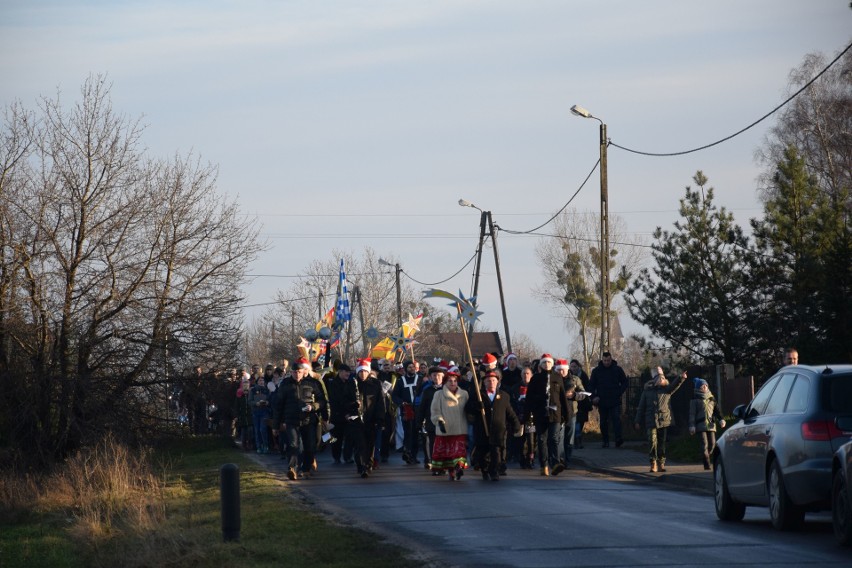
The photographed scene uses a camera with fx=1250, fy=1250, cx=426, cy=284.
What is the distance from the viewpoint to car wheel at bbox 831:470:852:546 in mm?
10305

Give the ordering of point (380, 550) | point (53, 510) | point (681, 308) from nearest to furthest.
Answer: point (380, 550) < point (53, 510) < point (681, 308)

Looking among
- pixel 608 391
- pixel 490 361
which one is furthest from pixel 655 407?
pixel 608 391

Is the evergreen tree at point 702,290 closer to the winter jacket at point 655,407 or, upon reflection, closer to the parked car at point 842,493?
the winter jacket at point 655,407

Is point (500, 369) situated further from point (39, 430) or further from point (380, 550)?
point (380, 550)

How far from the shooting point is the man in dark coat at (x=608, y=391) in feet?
85.8

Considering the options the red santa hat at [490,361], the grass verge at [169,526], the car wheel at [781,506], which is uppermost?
the red santa hat at [490,361]

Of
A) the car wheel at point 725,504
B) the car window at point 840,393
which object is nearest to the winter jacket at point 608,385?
the car wheel at point 725,504

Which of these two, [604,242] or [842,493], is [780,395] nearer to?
[842,493]

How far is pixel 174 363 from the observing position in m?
28.0

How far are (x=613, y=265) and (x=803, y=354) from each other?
48702mm

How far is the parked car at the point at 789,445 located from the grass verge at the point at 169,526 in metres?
3.67

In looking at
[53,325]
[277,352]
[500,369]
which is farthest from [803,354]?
[277,352]

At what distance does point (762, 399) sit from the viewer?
1290 centimetres

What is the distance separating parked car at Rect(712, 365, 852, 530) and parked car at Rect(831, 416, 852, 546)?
327 millimetres
